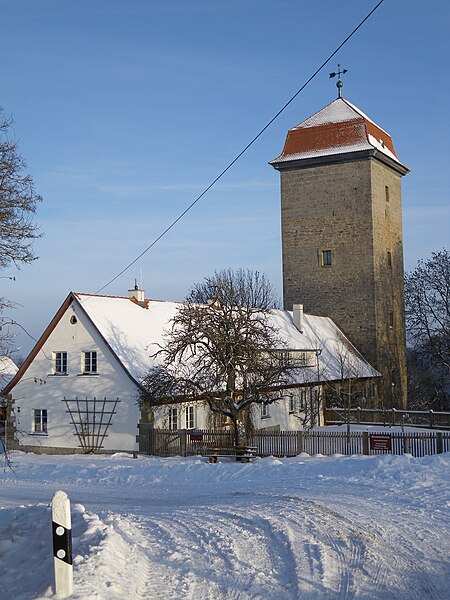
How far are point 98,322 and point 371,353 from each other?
64.0 feet

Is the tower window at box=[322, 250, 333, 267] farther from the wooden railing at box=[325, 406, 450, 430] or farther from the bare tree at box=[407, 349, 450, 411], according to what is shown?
the wooden railing at box=[325, 406, 450, 430]

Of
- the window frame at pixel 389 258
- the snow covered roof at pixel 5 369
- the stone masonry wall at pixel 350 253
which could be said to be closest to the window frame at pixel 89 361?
the snow covered roof at pixel 5 369

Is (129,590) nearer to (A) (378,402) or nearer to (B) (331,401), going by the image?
(B) (331,401)

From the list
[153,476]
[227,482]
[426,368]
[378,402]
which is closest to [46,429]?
[153,476]

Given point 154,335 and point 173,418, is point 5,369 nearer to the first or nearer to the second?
point 173,418

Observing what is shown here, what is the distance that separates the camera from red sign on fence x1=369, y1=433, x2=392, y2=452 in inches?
887

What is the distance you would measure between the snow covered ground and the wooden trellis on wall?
1320 cm

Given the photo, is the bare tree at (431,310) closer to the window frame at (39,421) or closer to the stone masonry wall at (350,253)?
the stone masonry wall at (350,253)

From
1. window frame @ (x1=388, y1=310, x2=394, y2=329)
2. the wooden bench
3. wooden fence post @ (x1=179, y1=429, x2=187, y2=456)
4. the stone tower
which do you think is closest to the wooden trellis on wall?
wooden fence post @ (x1=179, y1=429, x2=187, y2=456)

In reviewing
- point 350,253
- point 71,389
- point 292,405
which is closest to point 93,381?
point 71,389

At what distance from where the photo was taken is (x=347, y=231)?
146ft

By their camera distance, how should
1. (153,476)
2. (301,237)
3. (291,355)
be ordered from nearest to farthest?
(153,476) < (291,355) < (301,237)

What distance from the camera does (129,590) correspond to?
6758 mm

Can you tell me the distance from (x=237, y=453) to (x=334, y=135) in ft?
85.9
